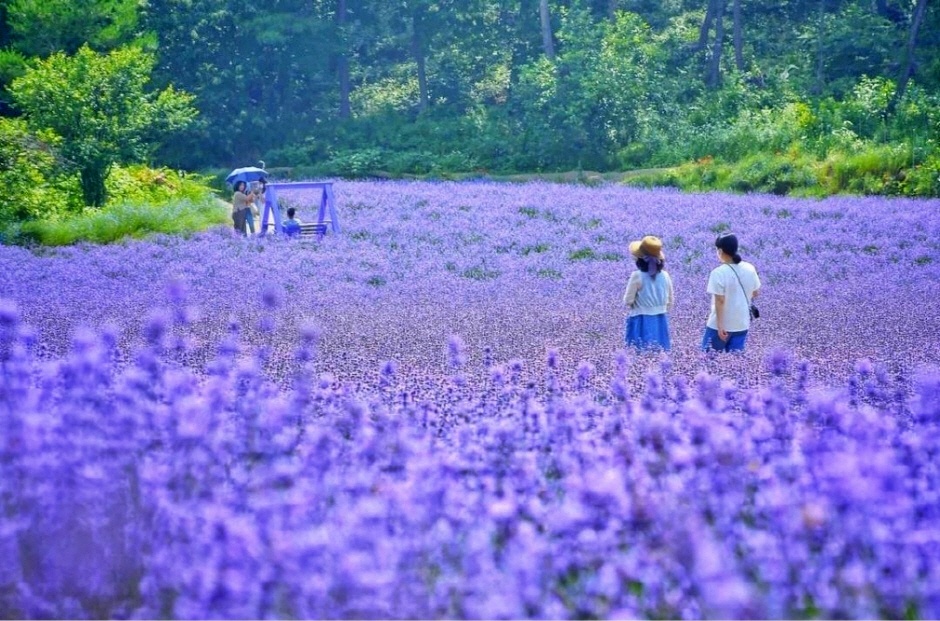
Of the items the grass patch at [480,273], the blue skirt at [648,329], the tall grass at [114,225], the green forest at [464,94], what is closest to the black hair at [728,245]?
the blue skirt at [648,329]

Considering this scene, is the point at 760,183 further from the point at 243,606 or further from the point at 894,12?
the point at 243,606

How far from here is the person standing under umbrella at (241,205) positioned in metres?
14.9

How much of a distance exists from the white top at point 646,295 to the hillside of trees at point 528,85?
12627mm

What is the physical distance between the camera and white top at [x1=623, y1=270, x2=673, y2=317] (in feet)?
23.0

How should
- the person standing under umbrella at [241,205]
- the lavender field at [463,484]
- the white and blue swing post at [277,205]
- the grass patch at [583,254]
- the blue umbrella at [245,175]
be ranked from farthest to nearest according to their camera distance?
the blue umbrella at [245,175]
the white and blue swing post at [277,205]
the person standing under umbrella at [241,205]
the grass patch at [583,254]
the lavender field at [463,484]

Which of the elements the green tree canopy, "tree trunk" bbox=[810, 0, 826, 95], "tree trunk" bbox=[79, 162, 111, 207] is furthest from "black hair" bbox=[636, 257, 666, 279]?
"tree trunk" bbox=[810, 0, 826, 95]

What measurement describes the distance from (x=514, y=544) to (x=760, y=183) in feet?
63.0

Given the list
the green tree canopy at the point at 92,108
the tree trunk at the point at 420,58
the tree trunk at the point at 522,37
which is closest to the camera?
the green tree canopy at the point at 92,108

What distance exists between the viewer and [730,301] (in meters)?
6.90

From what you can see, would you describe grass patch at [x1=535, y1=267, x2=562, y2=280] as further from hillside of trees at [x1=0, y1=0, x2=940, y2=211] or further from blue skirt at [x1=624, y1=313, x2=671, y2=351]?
hillside of trees at [x1=0, y1=0, x2=940, y2=211]

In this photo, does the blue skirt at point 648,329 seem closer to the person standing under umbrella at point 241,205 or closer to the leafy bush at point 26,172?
the person standing under umbrella at point 241,205

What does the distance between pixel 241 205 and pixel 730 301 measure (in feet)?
30.4

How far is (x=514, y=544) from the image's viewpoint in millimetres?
2436

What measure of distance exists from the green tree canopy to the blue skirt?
1220 cm
